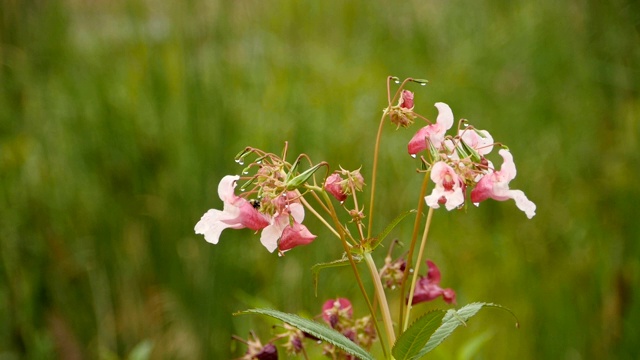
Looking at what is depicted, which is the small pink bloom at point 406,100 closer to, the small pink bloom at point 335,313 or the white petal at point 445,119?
the white petal at point 445,119

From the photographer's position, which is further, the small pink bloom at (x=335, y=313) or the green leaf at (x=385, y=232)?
the small pink bloom at (x=335, y=313)

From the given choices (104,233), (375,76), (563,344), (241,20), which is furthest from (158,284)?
(375,76)

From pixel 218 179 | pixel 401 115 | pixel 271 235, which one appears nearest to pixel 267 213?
pixel 271 235

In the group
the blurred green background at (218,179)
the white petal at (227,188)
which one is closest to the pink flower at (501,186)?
the white petal at (227,188)

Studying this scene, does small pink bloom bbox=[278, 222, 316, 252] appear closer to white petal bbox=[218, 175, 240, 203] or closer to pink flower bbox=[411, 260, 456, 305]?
white petal bbox=[218, 175, 240, 203]

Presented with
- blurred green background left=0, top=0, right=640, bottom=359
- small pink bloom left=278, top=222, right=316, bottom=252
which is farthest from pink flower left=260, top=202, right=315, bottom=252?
blurred green background left=0, top=0, right=640, bottom=359

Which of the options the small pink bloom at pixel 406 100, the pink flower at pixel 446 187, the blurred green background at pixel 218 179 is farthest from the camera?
the blurred green background at pixel 218 179

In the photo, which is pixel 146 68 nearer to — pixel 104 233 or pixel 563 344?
pixel 104 233

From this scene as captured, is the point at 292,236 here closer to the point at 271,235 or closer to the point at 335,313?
the point at 271,235
